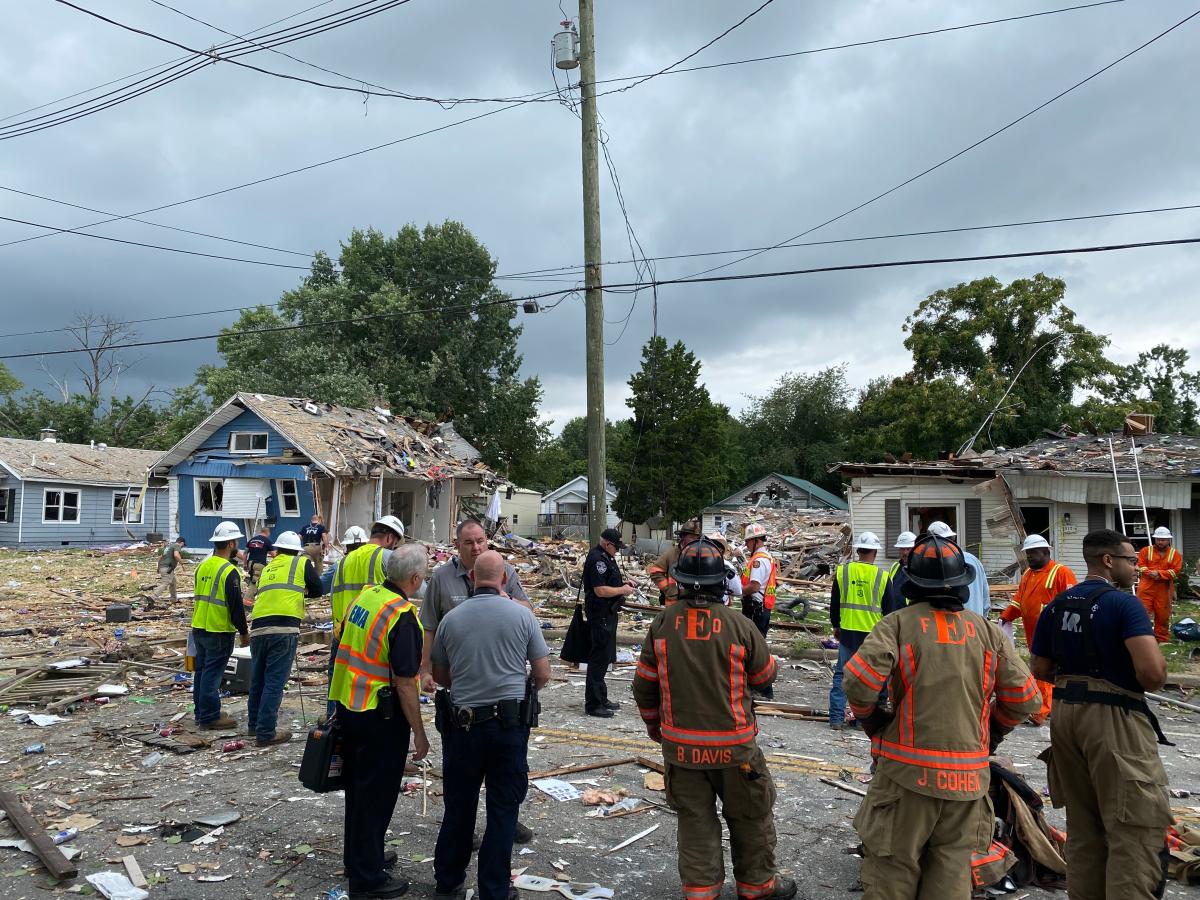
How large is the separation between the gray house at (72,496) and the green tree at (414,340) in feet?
21.8

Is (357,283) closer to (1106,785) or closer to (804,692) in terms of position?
(804,692)

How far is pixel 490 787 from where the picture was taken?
431cm

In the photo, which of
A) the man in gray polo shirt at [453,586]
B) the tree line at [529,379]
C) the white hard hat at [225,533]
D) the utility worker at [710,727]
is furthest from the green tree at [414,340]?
the utility worker at [710,727]

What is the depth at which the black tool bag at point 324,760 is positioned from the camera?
4457 millimetres

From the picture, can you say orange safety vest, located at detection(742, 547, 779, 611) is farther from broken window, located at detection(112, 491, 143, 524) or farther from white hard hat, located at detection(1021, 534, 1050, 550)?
broken window, located at detection(112, 491, 143, 524)

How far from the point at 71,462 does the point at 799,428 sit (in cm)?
4996

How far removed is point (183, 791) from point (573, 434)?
3504 inches

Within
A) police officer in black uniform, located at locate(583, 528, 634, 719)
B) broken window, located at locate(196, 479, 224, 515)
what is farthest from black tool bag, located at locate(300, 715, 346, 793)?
broken window, located at locate(196, 479, 224, 515)

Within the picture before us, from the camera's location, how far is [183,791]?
20.3 feet

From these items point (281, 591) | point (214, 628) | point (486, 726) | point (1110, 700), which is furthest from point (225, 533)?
point (1110, 700)

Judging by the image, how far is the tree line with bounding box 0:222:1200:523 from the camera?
3638cm

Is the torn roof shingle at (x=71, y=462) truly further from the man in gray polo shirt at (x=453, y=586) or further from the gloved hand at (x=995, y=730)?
the gloved hand at (x=995, y=730)

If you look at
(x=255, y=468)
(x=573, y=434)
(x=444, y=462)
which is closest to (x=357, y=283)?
(x=444, y=462)

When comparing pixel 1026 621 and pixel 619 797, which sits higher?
pixel 1026 621
